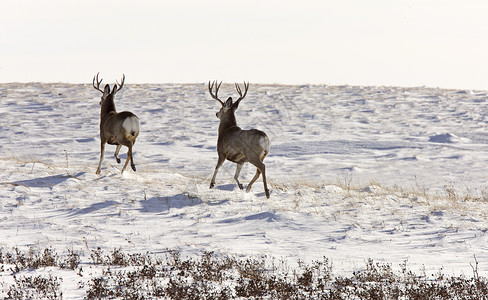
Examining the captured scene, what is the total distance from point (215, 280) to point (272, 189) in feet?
20.6

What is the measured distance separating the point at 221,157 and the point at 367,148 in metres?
12.4

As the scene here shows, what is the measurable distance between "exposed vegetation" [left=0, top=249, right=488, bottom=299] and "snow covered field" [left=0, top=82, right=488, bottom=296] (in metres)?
0.39

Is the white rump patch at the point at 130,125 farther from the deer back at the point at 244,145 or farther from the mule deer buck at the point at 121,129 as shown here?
the deer back at the point at 244,145

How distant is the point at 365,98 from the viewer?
112ft

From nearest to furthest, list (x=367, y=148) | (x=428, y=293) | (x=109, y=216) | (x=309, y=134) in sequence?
(x=428, y=293) → (x=109, y=216) → (x=367, y=148) → (x=309, y=134)

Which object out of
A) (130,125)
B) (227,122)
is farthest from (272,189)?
(130,125)

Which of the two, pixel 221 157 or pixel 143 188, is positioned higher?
pixel 221 157

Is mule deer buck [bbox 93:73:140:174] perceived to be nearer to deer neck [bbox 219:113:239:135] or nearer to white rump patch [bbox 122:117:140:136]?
white rump patch [bbox 122:117:140:136]

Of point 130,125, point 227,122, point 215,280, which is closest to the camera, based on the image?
point 215,280

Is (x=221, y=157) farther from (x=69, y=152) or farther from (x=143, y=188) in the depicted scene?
(x=69, y=152)

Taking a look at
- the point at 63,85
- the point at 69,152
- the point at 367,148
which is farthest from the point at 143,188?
the point at 63,85

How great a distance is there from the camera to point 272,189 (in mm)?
13172

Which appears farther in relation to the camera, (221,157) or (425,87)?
(425,87)

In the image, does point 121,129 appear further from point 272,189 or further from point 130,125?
point 272,189
